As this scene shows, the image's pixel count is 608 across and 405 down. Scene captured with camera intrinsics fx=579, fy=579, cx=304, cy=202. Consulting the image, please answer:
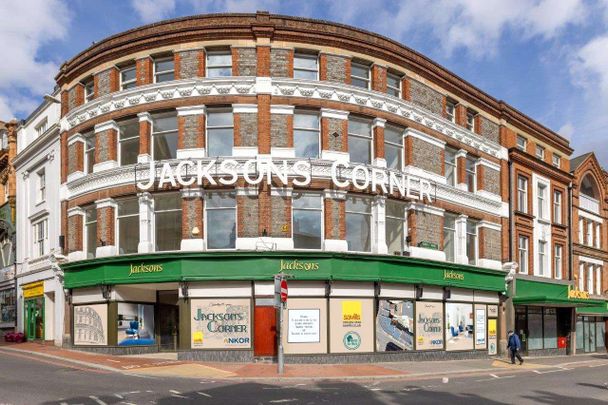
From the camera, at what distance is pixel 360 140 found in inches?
1025

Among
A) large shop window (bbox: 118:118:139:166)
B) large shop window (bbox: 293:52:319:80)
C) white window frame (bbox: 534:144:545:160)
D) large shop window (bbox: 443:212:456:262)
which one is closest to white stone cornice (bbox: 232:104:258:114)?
large shop window (bbox: 293:52:319:80)

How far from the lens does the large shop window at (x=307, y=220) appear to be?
79.6 feet

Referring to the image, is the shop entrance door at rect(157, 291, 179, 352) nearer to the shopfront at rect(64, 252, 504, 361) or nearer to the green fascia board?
the shopfront at rect(64, 252, 504, 361)

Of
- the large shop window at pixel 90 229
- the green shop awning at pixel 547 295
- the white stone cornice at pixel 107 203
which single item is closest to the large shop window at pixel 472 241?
the green shop awning at pixel 547 295

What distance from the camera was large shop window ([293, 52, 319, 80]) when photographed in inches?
998

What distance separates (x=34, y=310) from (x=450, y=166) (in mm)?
24162

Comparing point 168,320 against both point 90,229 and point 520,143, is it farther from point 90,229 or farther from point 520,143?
point 520,143

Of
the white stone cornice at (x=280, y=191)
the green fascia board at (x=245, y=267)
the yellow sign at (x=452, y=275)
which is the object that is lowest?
the yellow sign at (x=452, y=275)

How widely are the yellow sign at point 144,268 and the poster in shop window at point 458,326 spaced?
13753mm

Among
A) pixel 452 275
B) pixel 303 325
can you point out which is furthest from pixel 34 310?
pixel 452 275

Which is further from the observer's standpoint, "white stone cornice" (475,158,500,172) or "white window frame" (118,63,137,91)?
"white stone cornice" (475,158,500,172)

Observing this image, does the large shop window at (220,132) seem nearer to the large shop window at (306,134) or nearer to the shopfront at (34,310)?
the large shop window at (306,134)

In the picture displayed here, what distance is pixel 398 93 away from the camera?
27.7 metres

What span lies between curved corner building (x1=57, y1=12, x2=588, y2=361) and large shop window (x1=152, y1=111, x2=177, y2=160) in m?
0.06
